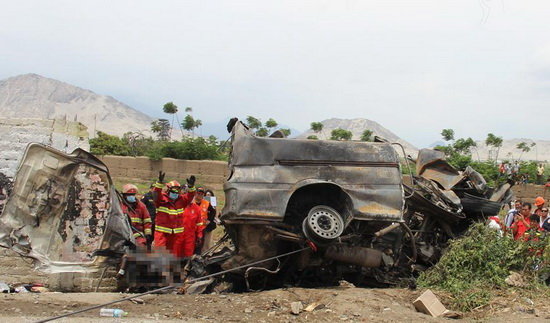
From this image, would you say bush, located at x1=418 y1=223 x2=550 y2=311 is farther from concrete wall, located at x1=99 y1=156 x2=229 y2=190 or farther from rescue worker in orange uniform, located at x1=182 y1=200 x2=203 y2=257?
concrete wall, located at x1=99 y1=156 x2=229 y2=190

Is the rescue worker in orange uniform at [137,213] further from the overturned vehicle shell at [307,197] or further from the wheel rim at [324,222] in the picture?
the wheel rim at [324,222]

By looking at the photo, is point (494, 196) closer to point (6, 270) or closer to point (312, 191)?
point (312, 191)

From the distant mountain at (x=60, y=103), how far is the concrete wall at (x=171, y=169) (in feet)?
396

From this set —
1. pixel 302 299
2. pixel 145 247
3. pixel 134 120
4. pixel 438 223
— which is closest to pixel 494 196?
pixel 438 223

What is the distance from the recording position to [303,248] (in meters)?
6.00

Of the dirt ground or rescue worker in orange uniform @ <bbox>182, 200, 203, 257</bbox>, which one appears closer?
the dirt ground

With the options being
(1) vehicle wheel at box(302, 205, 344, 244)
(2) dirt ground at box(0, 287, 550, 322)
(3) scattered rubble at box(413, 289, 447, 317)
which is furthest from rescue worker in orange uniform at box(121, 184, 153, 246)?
(3) scattered rubble at box(413, 289, 447, 317)

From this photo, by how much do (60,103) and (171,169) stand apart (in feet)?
530

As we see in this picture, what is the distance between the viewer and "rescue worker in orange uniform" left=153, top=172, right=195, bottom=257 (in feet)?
24.6

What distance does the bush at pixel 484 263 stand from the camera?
624cm

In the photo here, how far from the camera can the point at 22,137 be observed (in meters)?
Result: 7.70

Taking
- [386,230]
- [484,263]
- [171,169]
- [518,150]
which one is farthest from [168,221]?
[518,150]

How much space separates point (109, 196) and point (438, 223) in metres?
4.53

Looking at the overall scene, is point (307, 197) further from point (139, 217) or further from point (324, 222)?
point (139, 217)
